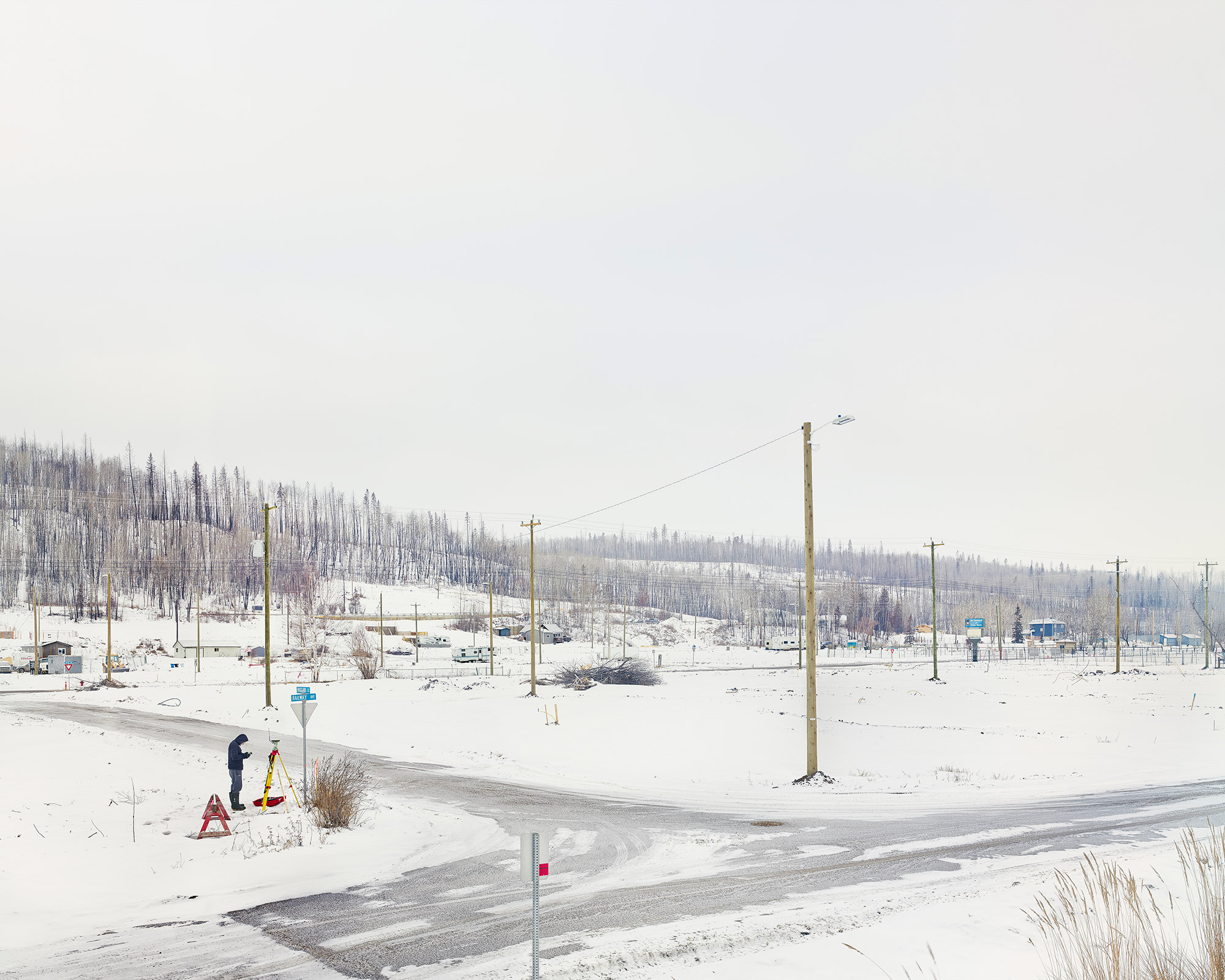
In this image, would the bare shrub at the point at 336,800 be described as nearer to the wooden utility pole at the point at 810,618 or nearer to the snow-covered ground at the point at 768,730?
the snow-covered ground at the point at 768,730

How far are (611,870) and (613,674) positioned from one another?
45.5 m

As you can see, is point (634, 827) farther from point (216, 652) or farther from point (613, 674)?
point (216, 652)

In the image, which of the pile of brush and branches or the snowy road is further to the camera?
the pile of brush and branches

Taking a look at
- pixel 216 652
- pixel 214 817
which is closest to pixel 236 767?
pixel 214 817

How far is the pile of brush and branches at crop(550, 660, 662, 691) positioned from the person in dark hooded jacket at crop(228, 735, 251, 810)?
37064 mm

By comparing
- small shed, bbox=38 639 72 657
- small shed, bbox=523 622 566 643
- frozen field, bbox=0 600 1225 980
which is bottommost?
small shed, bbox=523 622 566 643

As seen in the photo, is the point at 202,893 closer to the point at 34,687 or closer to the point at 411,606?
the point at 34,687

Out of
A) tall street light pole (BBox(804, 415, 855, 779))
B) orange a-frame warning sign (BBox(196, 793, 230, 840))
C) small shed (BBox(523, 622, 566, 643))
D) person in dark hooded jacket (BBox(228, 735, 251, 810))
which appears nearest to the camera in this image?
orange a-frame warning sign (BBox(196, 793, 230, 840))

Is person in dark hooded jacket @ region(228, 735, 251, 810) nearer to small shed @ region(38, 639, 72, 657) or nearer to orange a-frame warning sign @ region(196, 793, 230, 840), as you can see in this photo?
orange a-frame warning sign @ region(196, 793, 230, 840)

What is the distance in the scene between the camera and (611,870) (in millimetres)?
13141

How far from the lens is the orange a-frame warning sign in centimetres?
1565

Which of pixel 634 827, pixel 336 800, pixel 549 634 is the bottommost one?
pixel 549 634

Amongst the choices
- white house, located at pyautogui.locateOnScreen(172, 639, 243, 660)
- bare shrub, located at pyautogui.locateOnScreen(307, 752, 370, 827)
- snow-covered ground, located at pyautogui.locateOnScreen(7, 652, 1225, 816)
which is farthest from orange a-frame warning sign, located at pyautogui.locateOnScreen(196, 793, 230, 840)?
white house, located at pyautogui.locateOnScreen(172, 639, 243, 660)

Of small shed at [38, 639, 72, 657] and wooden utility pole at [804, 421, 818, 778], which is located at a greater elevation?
wooden utility pole at [804, 421, 818, 778]
